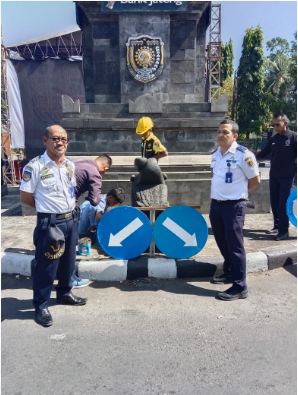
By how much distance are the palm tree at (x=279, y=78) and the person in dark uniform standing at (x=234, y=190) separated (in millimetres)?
47148

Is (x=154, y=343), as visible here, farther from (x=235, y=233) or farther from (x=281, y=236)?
(x=281, y=236)

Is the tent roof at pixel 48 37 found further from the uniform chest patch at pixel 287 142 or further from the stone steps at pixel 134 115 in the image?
the uniform chest patch at pixel 287 142

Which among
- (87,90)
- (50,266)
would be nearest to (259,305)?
(50,266)

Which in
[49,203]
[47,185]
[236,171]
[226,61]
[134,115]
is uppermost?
[226,61]

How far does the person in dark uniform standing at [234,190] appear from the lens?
3.49 m

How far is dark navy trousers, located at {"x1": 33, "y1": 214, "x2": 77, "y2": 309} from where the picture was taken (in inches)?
118

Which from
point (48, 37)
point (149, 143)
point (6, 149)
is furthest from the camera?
point (48, 37)

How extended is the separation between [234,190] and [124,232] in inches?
57.0

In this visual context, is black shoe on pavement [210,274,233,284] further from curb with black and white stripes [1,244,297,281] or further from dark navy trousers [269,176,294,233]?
dark navy trousers [269,176,294,233]

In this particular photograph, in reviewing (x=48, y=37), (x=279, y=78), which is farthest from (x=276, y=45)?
(x=48, y=37)

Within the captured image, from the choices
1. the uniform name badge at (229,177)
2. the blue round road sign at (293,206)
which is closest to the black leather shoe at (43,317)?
the uniform name badge at (229,177)

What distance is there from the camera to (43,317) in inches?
120

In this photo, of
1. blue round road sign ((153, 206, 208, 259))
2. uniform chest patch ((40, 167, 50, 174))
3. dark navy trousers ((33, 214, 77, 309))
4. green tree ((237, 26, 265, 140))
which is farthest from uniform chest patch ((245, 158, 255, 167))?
green tree ((237, 26, 265, 140))

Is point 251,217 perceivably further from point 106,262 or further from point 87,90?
point 87,90
